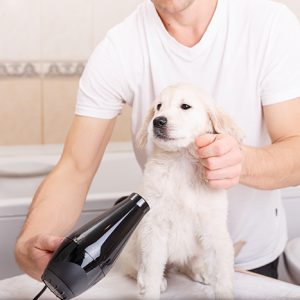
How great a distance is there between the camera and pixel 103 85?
123 centimetres

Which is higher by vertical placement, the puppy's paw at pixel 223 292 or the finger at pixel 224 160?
the finger at pixel 224 160

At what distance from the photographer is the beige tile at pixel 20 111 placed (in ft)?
8.21

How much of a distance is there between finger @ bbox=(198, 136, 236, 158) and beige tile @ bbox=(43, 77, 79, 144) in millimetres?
1742

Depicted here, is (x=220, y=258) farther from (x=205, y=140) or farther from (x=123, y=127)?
(x=123, y=127)

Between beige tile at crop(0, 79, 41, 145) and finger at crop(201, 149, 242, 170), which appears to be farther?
beige tile at crop(0, 79, 41, 145)

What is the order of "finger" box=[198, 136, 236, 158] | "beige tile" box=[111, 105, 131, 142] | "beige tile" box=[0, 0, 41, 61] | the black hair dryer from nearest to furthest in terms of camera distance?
the black hair dryer
"finger" box=[198, 136, 236, 158]
"beige tile" box=[0, 0, 41, 61]
"beige tile" box=[111, 105, 131, 142]

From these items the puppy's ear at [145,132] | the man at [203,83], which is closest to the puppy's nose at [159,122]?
the puppy's ear at [145,132]

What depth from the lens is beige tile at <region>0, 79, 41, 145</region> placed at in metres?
2.50

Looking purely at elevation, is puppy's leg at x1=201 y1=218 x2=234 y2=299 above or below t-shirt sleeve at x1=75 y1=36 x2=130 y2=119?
below

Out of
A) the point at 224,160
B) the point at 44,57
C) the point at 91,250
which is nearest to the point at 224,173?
the point at 224,160

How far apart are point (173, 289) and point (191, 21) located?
0.52 meters

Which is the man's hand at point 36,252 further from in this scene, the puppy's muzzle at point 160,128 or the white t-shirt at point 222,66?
the white t-shirt at point 222,66

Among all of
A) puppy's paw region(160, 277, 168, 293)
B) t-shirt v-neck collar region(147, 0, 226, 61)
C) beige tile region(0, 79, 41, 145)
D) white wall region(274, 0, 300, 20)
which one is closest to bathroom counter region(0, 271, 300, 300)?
puppy's paw region(160, 277, 168, 293)

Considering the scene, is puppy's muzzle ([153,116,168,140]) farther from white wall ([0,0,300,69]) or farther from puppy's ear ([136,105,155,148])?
white wall ([0,0,300,69])
